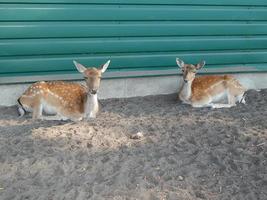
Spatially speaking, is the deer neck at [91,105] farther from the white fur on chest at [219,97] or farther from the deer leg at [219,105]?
the white fur on chest at [219,97]

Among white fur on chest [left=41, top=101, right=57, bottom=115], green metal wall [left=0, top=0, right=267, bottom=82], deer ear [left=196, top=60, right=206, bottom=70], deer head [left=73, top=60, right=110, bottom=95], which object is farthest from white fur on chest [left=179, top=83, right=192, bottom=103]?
white fur on chest [left=41, top=101, right=57, bottom=115]

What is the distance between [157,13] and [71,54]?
1485mm

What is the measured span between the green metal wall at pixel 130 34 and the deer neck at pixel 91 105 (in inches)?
29.3

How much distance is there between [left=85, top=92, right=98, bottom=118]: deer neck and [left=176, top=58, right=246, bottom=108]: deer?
1539 millimetres

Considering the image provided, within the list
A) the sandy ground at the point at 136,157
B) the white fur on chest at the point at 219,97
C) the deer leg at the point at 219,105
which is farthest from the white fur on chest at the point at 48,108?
the white fur on chest at the point at 219,97

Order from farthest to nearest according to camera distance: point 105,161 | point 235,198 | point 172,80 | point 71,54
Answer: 1. point 172,80
2. point 71,54
3. point 105,161
4. point 235,198

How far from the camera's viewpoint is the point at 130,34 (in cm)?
747

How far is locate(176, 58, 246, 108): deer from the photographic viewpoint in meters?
7.65

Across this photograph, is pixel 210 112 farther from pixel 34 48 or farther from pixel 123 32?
pixel 34 48

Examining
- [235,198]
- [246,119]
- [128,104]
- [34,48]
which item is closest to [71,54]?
[34,48]

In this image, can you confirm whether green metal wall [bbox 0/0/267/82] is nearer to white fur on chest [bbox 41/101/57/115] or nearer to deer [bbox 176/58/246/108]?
deer [bbox 176/58/246/108]

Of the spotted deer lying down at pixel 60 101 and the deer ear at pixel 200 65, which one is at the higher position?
the deer ear at pixel 200 65

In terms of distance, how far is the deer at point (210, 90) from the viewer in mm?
7648

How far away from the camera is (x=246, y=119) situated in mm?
6895
